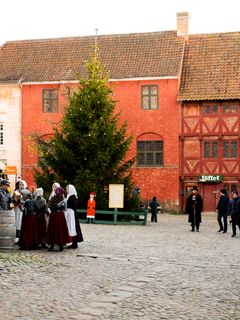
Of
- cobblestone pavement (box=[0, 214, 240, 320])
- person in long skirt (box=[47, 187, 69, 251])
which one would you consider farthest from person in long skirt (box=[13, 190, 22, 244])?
cobblestone pavement (box=[0, 214, 240, 320])

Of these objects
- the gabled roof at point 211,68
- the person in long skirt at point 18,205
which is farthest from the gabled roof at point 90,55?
the person in long skirt at point 18,205

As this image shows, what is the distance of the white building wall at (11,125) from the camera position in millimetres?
43969

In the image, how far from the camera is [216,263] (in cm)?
1472

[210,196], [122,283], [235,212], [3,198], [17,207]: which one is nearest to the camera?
[122,283]

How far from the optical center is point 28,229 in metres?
16.2

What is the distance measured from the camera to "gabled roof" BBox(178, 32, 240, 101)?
41.2 m

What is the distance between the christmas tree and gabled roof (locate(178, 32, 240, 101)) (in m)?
11.9

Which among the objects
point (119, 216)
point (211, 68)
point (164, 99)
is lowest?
point (119, 216)

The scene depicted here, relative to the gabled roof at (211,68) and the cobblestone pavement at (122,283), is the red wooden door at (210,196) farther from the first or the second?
the cobblestone pavement at (122,283)

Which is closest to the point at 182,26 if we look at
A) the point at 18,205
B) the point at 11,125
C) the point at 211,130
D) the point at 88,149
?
the point at 211,130

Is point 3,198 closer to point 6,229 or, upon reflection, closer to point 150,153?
point 6,229

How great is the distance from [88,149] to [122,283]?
1906cm

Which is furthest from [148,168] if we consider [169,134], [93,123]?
[93,123]

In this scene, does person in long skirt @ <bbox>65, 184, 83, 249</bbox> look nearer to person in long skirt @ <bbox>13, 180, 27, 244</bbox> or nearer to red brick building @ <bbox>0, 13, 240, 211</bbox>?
person in long skirt @ <bbox>13, 180, 27, 244</bbox>
